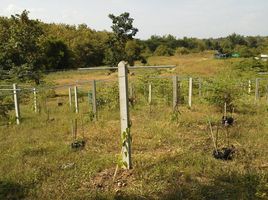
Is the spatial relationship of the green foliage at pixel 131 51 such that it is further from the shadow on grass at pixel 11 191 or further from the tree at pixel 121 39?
the shadow on grass at pixel 11 191

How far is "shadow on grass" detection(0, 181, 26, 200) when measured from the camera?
444cm

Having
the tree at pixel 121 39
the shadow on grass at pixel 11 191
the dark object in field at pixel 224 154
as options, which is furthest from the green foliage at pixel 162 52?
the shadow on grass at pixel 11 191

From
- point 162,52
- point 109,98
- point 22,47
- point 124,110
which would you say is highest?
point 22,47

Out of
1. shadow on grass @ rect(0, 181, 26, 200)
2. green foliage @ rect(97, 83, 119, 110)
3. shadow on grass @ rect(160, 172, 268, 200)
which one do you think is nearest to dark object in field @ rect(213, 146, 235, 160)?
shadow on grass @ rect(160, 172, 268, 200)

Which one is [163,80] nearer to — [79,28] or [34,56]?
[34,56]

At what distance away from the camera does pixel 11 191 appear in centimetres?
458

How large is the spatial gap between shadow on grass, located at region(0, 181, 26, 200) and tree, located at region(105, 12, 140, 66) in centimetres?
4014

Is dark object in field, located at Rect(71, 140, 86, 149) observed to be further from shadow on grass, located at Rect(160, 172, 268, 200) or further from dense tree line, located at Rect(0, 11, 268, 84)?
dense tree line, located at Rect(0, 11, 268, 84)

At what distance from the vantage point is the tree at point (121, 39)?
45.9 meters

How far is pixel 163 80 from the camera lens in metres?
16.6

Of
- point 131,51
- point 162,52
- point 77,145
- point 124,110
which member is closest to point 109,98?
point 77,145

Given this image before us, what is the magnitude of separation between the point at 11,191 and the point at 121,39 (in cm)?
4622

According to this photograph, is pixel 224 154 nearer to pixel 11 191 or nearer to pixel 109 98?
pixel 11 191

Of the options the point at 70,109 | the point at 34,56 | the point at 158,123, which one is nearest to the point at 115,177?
the point at 158,123
